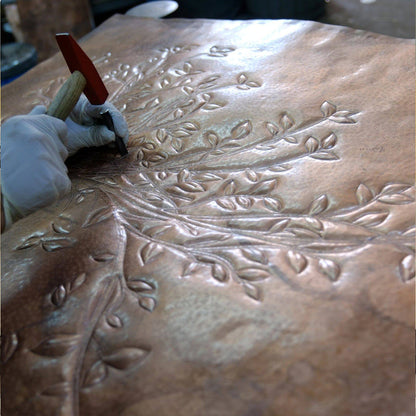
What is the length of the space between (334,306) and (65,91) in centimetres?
95

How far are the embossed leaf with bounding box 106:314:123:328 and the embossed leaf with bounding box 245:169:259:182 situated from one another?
0.51m

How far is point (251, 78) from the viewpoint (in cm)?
155

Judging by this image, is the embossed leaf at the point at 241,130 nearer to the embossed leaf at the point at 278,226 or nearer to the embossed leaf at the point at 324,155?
the embossed leaf at the point at 324,155

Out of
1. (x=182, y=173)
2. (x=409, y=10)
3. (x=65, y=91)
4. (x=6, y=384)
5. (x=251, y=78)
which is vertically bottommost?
(x=409, y=10)

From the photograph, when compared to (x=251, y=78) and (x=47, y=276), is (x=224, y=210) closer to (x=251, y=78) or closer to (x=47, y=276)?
(x=47, y=276)

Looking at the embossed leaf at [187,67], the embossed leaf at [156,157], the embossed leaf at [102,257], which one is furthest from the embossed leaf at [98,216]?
the embossed leaf at [187,67]

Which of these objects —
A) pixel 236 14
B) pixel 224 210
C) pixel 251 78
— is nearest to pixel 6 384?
pixel 224 210

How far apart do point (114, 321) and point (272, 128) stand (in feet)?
2.49

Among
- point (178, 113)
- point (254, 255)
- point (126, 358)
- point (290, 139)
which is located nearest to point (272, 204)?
point (254, 255)

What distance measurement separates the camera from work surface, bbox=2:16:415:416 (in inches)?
29.0

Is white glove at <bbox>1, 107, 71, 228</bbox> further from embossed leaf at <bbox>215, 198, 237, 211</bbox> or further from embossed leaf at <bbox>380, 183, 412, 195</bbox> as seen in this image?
embossed leaf at <bbox>380, 183, 412, 195</bbox>

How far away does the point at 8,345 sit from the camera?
0.91 meters

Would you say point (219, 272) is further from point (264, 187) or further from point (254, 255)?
point (264, 187)

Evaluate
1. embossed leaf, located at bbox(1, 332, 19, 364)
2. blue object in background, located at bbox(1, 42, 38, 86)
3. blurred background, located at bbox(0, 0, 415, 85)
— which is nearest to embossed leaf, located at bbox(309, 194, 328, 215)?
embossed leaf, located at bbox(1, 332, 19, 364)
